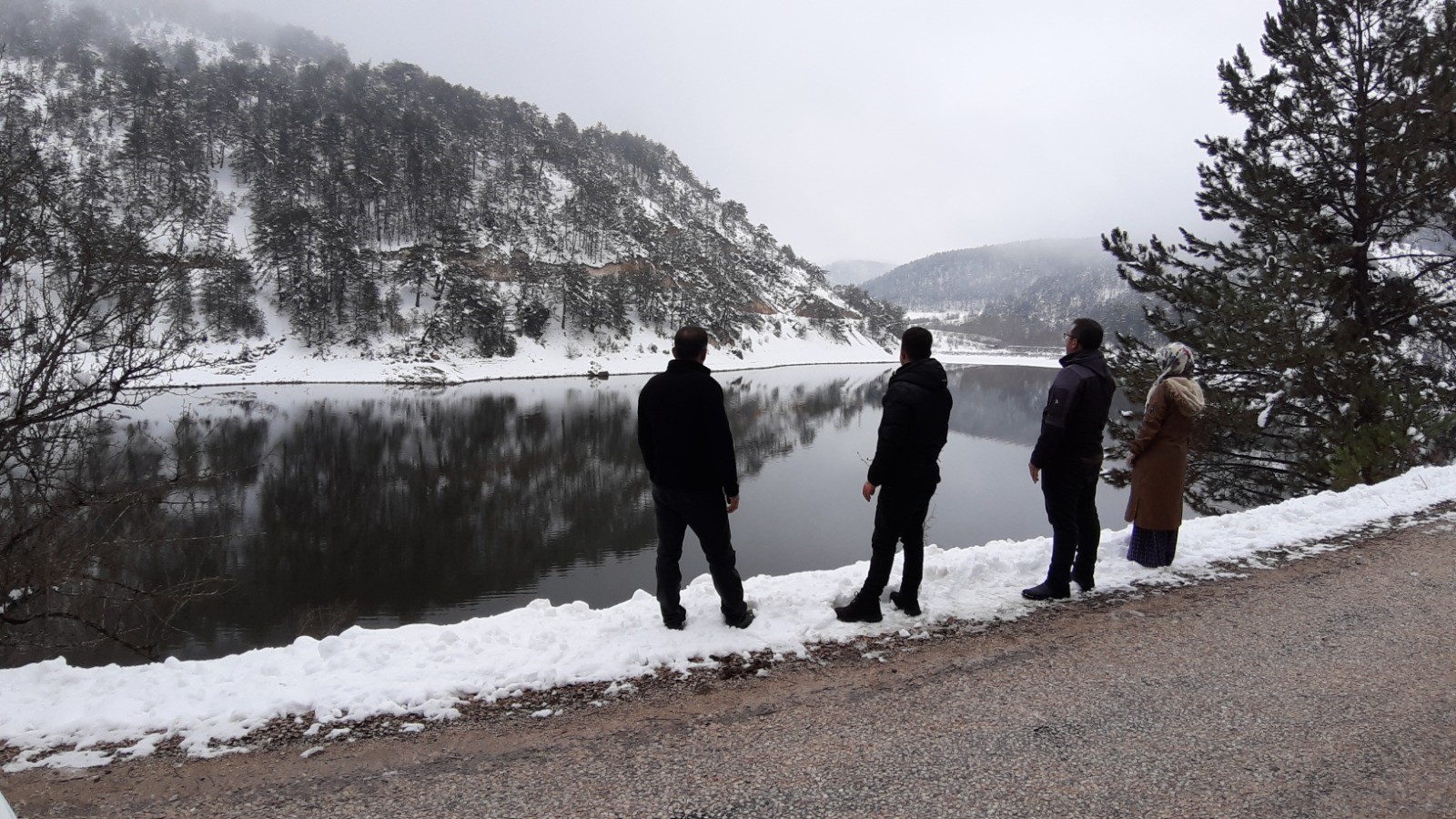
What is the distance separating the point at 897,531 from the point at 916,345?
1.13 meters

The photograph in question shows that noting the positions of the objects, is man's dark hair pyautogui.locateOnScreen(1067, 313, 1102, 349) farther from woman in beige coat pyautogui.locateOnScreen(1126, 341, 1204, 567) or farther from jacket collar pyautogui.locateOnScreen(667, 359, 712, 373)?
jacket collar pyautogui.locateOnScreen(667, 359, 712, 373)

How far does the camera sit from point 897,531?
12.8ft

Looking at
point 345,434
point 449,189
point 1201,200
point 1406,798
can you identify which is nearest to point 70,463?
point 1406,798

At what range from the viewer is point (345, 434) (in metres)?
27.0

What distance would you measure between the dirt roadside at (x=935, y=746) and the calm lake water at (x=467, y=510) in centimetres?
446

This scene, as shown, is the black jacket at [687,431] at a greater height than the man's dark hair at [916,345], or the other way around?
the man's dark hair at [916,345]

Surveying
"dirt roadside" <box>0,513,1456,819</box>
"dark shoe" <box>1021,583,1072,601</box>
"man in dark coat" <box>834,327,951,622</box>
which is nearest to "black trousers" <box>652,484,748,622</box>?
"dirt roadside" <box>0,513,1456,819</box>

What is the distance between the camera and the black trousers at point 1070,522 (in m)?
4.30

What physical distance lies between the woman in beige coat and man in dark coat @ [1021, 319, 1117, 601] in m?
0.65

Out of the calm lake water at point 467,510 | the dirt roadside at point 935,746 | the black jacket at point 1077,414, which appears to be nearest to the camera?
the dirt roadside at point 935,746

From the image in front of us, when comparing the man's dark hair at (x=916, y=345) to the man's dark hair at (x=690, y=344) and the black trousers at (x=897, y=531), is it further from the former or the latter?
the man's dark hair at (x=690, y=344)

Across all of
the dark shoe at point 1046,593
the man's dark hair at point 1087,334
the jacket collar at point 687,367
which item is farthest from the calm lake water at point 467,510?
the man's dark hair at point 1087,334

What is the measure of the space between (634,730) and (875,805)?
42.7 inches

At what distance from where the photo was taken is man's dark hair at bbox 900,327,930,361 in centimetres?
380
